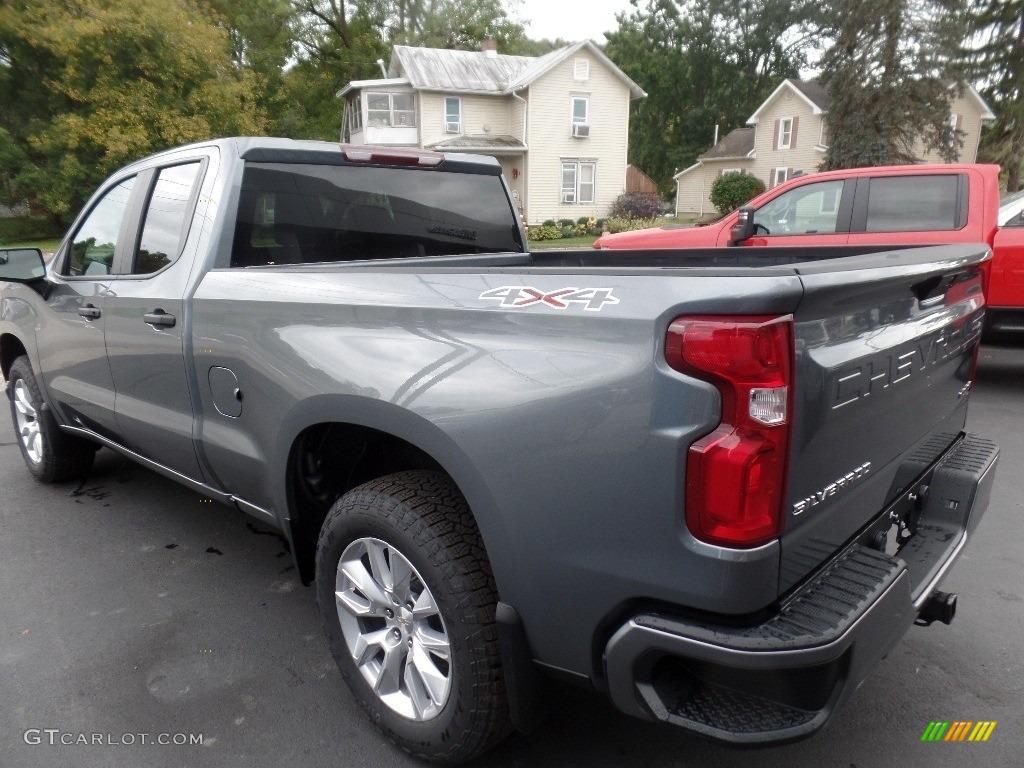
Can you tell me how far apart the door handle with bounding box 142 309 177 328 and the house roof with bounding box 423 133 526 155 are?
96.0 feet

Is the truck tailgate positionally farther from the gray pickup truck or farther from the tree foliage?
the tree foliage

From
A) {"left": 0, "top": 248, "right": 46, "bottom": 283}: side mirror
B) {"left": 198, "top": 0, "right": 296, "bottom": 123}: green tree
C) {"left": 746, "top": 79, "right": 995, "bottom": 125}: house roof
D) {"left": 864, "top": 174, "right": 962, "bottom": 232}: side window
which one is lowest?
{"left": 0, "top": 248, "right": 46, "bottom": 283}: side mirror

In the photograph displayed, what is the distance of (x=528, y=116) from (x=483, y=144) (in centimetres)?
223

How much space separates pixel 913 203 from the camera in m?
6.38

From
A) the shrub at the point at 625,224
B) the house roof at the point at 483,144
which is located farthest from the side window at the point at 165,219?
the house roof at the point at 483,144

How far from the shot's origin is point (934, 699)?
2.52 meters

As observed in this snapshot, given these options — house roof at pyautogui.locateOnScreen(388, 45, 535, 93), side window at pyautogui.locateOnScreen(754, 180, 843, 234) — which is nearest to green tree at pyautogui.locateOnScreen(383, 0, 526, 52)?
house roof at pyautogui.locateOnScreen(388, 45, 535, 93)

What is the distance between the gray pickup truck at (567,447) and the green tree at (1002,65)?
106 feet

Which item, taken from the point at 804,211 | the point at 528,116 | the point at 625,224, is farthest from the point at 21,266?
the point at 528,116

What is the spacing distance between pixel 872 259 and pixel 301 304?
168 cm

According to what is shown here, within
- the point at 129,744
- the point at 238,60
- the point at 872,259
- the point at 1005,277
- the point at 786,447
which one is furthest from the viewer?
the point at 238,60

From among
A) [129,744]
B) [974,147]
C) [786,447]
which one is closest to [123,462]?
[129,744]

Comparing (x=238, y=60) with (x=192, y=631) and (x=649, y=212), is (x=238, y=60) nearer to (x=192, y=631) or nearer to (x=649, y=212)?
(x=649, y=212)

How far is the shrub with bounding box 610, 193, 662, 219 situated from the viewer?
32.2 meters
